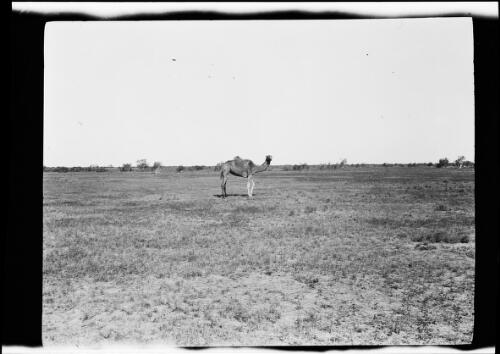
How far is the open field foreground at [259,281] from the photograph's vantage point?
14.3 ft

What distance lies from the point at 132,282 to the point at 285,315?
259 cm

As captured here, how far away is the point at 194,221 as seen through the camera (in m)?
11.0

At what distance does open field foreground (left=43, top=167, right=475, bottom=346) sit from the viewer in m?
4.37

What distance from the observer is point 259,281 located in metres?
5.92

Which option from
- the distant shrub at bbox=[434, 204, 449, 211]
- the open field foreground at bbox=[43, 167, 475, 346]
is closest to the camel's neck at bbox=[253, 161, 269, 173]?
the open field foreground at bbox=[43, 167, 475, 346]

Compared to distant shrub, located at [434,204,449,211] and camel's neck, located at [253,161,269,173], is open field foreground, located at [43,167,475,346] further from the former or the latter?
camel's neck, located at [253,161,269,173]

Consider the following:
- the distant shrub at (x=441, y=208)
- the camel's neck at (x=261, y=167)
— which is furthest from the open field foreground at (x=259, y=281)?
the camel's neck at (x=261, y=167)

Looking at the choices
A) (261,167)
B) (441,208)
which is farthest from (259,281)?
(261,167)

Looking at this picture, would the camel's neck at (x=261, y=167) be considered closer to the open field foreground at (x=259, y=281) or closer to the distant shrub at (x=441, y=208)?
the open field foreground at (x=259, y=281)

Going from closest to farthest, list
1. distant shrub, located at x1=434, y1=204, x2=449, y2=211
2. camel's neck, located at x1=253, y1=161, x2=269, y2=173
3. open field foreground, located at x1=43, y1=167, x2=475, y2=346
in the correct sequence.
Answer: open field foreground, located at x1=43, y1=167, x2=475, y2=346, distant shrub, located at x1=434, y1=204, x2=449, y2=211, camel's neck, located at x1=253, y1=161, x2=269, y2=173

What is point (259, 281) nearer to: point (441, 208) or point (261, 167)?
point (441, 208)

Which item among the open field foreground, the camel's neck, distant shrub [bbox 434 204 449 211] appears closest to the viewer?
the open field foreground

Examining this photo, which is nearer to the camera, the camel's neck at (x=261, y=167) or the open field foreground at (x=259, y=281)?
the open field foreground at (x=259, y=281)
